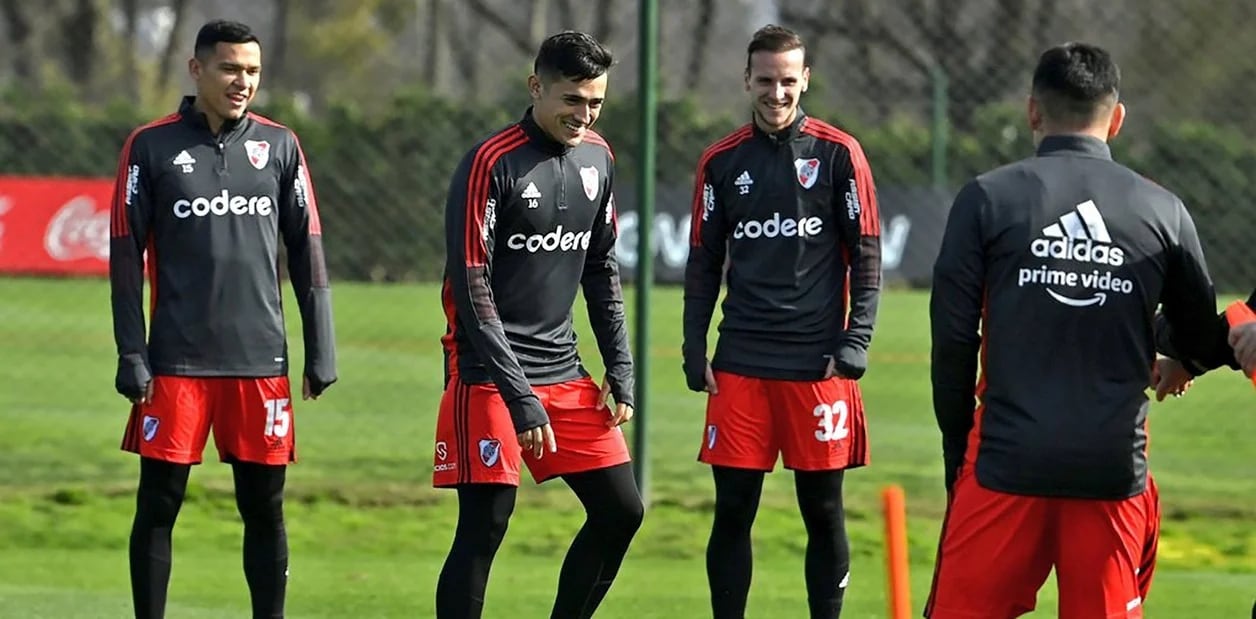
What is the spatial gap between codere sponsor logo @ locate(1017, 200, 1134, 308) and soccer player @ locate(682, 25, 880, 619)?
7.29ft

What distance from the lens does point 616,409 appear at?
21.2 feet

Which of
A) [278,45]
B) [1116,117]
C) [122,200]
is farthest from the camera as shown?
[278,45]

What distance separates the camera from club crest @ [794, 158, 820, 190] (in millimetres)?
7062

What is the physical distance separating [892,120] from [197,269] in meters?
10.5

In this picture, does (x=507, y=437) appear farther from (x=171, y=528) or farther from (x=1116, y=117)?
(x=1116, y=117)

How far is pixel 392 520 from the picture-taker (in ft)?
34.4

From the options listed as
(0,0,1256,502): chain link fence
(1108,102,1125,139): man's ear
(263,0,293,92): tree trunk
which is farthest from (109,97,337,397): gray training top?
(263,0,293,92): tree trunk

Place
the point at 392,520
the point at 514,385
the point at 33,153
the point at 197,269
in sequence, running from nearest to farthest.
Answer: the point at 514,385
the point at 197,269
the point at 392,520
the point at 33,153

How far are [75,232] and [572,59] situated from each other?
608 inches

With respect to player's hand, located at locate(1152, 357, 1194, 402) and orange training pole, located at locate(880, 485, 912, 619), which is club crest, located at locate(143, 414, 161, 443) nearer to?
orange training pole, located at locate(880, 485, 912, 619)

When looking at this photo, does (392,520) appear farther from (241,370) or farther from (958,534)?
(958,534)

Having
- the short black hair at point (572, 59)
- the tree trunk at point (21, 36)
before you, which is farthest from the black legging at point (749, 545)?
the tree trunk at point (21, 36)

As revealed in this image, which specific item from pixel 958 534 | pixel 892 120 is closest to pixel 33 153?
pixel 892 120

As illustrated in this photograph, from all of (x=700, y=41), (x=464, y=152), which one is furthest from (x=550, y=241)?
(x=700, y=41)
